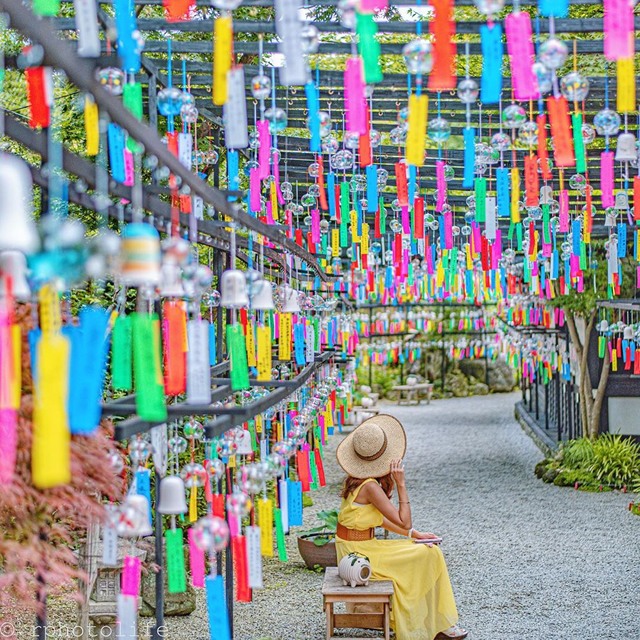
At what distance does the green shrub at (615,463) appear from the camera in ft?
33.9

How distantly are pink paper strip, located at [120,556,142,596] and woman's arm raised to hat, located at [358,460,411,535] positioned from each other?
2.89 meters

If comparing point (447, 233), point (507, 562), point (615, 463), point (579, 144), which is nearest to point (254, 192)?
→ point (579, 144)

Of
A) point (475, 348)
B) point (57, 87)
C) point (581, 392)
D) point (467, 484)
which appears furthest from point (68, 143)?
point (475, 348)

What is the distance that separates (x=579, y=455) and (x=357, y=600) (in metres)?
6.67

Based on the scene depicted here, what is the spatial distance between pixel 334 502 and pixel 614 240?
178 inches

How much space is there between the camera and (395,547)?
5285mm

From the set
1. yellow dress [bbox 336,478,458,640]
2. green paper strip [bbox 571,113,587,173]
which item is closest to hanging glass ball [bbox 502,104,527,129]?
green paper strip [bbox 571,113,587,173]

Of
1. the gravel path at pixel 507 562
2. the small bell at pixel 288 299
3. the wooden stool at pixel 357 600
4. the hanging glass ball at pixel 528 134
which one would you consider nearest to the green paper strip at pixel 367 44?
the hanging glass ball at pixel 528 134

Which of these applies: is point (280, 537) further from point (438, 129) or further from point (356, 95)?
point (356, 95)

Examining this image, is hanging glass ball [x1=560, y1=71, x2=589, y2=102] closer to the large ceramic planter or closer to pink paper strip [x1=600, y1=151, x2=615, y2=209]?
pink paper strip [x1=600, y1=151, x2=615, y2=209]

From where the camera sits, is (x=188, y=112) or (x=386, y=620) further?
(x=386, y=620)

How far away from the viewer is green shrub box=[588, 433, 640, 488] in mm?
10344

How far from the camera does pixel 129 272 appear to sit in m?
1.55

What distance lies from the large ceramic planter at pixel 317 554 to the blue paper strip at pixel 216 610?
14.3ft
